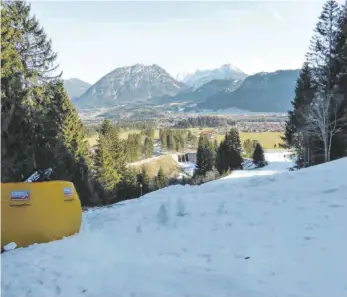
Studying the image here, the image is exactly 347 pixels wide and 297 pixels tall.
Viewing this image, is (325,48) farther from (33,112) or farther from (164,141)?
(164,141)

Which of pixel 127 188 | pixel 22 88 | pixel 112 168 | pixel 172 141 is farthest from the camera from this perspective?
pixel 172 141

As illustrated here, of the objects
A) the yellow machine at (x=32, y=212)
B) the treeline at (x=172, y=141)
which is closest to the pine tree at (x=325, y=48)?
the yellow machine at (x=32, y=212)

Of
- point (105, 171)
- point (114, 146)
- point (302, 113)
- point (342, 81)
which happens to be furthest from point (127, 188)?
point (342, 81)

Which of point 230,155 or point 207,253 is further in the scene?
point 230,155

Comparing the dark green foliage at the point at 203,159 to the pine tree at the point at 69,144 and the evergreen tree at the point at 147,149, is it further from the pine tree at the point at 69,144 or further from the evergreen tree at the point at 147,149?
the evergreen tree at the point at 147,149

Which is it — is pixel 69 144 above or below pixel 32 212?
below

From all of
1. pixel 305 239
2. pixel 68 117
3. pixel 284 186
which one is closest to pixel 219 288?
pixel 305 239

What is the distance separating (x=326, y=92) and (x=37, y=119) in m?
22.5

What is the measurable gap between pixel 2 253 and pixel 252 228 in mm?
3861

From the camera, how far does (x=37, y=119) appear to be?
2527cm

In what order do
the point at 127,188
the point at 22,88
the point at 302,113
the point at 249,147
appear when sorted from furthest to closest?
the point at 249,147 < the point at 127,188 < the point at 302,113 < the point at 22,88

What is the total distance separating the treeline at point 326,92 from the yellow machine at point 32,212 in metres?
27.0

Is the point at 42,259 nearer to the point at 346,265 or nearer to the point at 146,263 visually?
the point at 146,263

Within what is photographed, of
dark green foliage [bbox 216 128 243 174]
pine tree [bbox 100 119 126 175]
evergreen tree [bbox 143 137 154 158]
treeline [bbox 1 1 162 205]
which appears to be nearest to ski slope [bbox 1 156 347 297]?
treeline [bbox 1 1 162 205]
